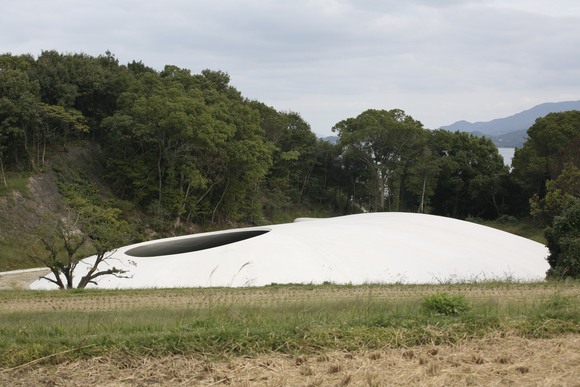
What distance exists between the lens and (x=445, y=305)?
257 inches

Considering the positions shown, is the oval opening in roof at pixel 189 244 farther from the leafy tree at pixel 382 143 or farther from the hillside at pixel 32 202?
the leafy tree at pixel 382 143

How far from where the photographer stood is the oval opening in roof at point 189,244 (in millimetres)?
23734

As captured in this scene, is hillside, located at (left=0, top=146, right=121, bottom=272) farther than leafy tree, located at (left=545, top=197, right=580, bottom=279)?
Yes

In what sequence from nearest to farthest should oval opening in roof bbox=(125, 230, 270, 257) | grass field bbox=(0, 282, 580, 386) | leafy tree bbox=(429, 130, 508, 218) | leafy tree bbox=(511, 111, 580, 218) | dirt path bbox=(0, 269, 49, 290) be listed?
grass field bbox=(0, 282, 580, 386) < dirt path bbox=(0, 269, 49, 290) < oval opening in roof bbox=(125, 230, 270, 257) < leafy tree bbox=(511, 111, 580, 218) < leafy tree bbox=(429, 130, 508, 218)

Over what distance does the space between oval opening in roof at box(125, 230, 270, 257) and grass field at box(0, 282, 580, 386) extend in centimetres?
1772

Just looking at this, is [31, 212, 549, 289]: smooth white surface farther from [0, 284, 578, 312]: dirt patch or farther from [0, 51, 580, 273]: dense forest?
[0, 284, 578, 312]: dirt patch

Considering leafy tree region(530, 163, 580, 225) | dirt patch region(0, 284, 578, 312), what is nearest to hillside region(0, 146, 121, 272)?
dirt patch region(0, 284, 578, 312)

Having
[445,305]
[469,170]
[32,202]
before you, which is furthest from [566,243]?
[469,170]

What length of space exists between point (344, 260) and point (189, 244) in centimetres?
751

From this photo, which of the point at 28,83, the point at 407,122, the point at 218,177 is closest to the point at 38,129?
the point at 28,83

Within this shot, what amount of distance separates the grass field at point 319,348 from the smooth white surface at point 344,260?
458 inches

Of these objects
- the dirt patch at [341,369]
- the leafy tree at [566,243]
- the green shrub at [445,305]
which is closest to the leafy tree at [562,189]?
the leafy tree at [566,243]

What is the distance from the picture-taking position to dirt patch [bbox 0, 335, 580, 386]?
14.9 ft

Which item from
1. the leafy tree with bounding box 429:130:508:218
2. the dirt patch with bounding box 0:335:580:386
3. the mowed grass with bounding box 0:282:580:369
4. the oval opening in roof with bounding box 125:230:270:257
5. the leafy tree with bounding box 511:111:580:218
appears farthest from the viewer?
→ the leafy tree with bounding box 429:130:508:218
